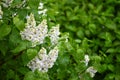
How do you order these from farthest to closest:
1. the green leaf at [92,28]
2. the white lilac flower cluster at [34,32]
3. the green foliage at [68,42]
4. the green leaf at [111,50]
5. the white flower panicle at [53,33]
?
the green leaf at [92,28] → the green leaf at [111,50] → the white flower panicle at [53,33] → the green foliage at [68,42] → the white lilac flower cluster at [34,32]

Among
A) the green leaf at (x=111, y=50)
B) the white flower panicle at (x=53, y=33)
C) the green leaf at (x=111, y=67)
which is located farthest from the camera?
the green leaf at (x=111, y=50)

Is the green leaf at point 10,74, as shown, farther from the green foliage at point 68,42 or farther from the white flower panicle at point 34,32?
the white flower panicle at point 34,32

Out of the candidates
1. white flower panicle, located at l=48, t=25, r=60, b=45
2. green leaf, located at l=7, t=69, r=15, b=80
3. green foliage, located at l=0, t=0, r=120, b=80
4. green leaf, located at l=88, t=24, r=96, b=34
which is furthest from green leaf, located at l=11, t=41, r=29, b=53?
green leaf, located at l=88, t=24, r=96, b=34

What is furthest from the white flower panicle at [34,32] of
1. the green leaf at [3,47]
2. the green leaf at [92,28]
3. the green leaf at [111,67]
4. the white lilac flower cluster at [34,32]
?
the green leaf at [92,28]

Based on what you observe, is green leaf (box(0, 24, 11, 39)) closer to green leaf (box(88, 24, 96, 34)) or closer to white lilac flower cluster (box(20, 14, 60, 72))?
white lilac flower cluster (box(20, 14, 60, 72))

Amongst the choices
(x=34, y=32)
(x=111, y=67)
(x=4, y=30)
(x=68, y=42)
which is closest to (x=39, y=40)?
(x=34, y=32)

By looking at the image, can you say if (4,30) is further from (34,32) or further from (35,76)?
(35,76)
